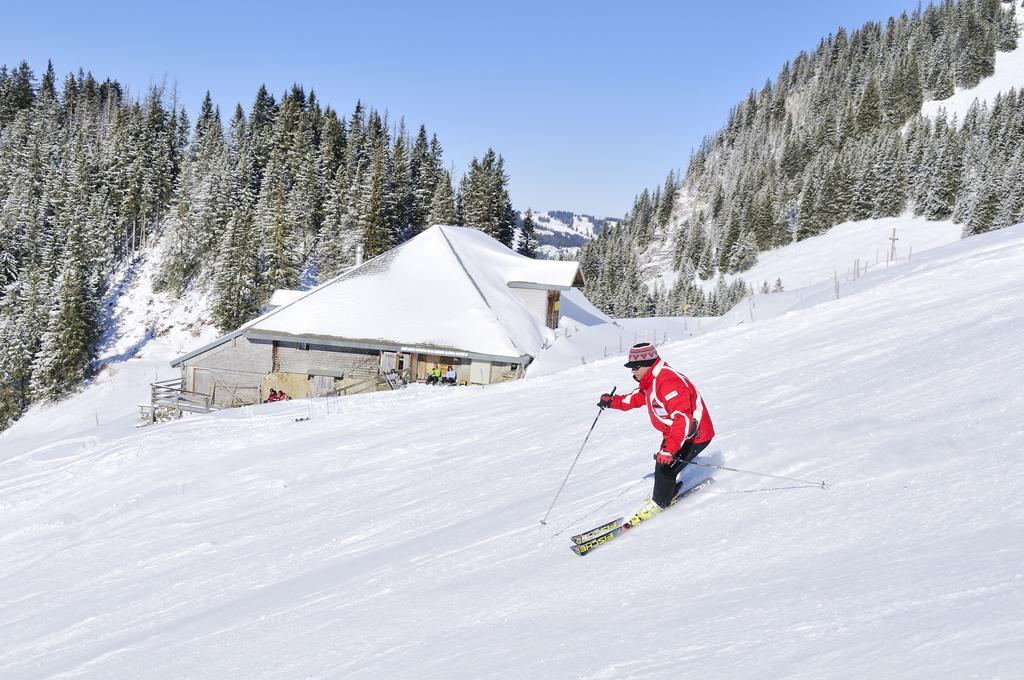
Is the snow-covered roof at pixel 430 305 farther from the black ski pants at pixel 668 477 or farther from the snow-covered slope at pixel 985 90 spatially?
the snow-covered slope at pixel 985 90

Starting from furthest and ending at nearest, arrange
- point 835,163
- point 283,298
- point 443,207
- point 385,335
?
point 835,163 < point 443,207 < point 283,298 < point 385,335

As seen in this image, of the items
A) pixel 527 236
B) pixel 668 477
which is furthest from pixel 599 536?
pixel 527 236

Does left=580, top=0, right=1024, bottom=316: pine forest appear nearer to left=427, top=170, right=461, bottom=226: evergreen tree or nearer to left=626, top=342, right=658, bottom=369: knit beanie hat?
left=427, top=170, right=461, bottom=226: evergreen tree

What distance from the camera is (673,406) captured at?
640cm

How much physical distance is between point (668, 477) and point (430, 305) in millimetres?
25317

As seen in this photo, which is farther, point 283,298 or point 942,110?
point 942,110

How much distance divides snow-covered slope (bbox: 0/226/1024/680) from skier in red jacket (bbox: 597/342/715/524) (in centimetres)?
25

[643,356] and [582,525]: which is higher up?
[643,356]

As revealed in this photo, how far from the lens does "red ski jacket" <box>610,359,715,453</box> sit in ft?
20.7

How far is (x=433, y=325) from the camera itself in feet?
96.6

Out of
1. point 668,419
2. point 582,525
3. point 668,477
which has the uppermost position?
point 668,419

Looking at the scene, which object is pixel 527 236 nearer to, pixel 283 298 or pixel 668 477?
pixel 283 298

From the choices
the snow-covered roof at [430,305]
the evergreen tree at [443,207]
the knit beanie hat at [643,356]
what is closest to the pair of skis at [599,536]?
the knit beanie hat at [643,356]

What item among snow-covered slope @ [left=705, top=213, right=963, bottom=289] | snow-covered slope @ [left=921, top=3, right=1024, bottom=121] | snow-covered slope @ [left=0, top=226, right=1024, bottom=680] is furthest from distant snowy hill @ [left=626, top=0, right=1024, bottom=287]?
snow-covered slope @ [left=0, top=226, right=1024, bottom=680]
